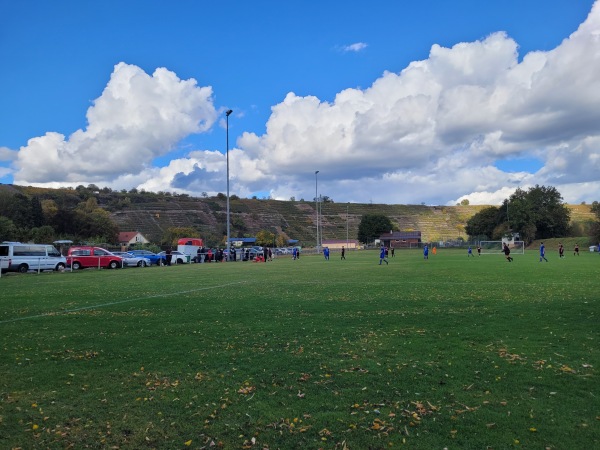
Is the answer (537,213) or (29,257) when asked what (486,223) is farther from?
(29,257)

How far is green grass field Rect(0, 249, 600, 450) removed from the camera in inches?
186

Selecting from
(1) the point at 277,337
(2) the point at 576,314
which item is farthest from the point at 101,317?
(2) the point at 576,314

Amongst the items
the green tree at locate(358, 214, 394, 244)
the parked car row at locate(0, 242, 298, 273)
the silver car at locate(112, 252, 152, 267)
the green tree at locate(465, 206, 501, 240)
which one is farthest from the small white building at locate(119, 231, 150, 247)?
the green tree at locate(465, 206, 501, 240)

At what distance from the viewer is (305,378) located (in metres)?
6.45

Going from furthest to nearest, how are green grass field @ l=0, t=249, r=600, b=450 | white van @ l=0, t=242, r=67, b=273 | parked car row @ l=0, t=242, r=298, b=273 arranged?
parked car row @ l=0, t=242, r=298, b=273, white van @ l=0, t=242, r=67, b=273, green grass field @ l=0, t=249, r=600, b=450

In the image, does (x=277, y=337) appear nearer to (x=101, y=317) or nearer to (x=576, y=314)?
(x=101, y=317)

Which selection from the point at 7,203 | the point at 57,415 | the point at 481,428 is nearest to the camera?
the point at 481,428

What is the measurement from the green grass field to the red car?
27.2m

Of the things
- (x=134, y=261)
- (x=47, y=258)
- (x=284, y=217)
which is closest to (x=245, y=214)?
(x=284, y=217)

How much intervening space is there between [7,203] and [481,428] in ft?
282

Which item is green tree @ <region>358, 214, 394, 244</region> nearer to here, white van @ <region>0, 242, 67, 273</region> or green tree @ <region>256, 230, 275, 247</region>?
green tree @ <region>256, 230, 275, 247</region>

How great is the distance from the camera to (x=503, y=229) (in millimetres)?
102562

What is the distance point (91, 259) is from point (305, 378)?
3656cm

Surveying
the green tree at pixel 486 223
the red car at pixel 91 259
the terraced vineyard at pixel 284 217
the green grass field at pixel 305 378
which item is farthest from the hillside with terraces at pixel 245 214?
the green grass field at pixel 305 378
